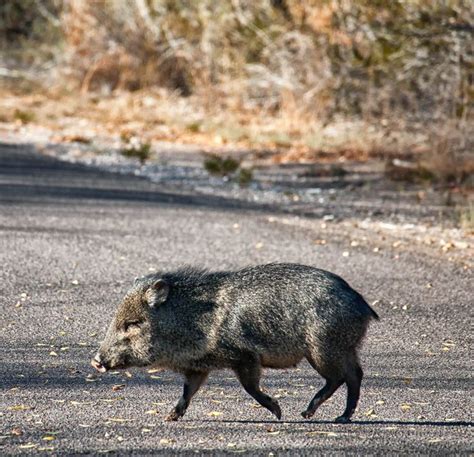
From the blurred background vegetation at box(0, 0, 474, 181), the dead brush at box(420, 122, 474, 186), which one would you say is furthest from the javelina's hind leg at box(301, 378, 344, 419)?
the blurred background vegetation at box(0, 0, 474, 181)

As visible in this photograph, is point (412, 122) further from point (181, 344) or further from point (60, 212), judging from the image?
point (181, 344)

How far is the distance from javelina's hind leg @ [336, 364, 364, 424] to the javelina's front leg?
0.75 metres

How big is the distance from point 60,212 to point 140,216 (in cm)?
104

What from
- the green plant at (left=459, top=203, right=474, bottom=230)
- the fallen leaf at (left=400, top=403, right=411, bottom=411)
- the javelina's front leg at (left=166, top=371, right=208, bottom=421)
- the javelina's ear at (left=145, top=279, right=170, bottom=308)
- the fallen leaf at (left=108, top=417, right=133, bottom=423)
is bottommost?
the green plant at (left=459, top=203, right=474, bottom=230)

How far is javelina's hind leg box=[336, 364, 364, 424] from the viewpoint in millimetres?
6477

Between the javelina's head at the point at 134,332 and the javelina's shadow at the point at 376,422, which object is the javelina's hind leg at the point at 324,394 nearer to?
the javelina's shadow at the point at 376,422

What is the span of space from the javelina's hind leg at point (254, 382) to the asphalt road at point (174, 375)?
122 mm

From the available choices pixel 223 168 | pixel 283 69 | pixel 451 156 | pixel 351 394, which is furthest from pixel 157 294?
pixel 283 69

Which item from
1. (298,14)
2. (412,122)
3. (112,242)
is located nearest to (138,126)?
(298,14)

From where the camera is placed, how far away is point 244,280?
6734mm

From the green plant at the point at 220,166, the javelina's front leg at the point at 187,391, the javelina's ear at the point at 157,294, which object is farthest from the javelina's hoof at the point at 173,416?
the green plant at the point at 220,166

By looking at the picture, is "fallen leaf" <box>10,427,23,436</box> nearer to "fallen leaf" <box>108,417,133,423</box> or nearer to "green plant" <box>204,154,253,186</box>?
"fallen leaf" <box>108,417,133,423</box>

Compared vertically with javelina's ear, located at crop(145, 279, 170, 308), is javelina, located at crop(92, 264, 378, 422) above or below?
below

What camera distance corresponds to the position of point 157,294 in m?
6.55
